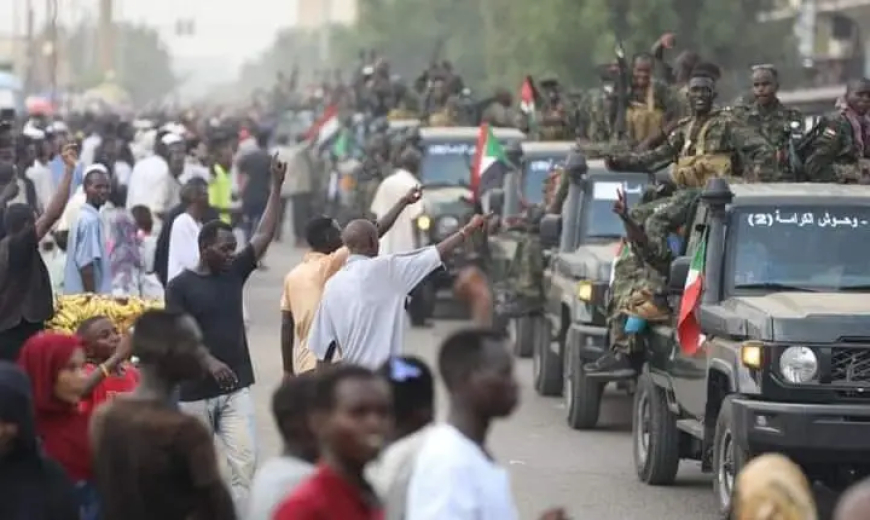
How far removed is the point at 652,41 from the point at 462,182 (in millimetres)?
14238

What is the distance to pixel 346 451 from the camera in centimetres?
602

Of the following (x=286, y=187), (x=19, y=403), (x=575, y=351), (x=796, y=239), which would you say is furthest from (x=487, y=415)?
(x=286, y=187)

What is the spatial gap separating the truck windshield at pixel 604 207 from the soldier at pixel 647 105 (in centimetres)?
106

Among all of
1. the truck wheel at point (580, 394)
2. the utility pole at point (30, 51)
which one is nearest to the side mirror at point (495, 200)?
the truck wheel at point (580, 394)

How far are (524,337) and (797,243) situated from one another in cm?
935

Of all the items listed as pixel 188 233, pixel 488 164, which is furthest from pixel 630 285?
pixel 488 164

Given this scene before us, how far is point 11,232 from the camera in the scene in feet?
43.4

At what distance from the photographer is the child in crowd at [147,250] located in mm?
Answer: 17406

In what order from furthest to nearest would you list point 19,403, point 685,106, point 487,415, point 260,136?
point 260,136 → point 685,106 → point 19,403 → point 487,415

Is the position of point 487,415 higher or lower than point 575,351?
higher

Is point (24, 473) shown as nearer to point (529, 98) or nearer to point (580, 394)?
point (580, 394)

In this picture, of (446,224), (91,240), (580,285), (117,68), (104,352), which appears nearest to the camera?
(104,352)

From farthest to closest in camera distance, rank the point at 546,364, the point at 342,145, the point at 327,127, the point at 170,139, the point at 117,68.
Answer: the point at 117,68 → the point at 327,127 → the point at 342,145 → the point at 170,139 → the point at 546,364

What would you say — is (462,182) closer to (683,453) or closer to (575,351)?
(575,351)
